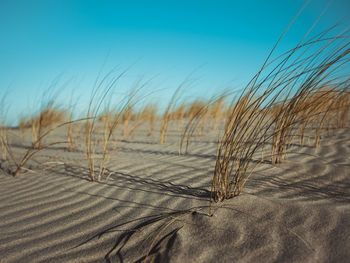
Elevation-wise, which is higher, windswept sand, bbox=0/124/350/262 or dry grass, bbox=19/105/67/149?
dry grass, bbox=19/105/67/149

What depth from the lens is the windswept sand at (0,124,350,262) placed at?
105cm

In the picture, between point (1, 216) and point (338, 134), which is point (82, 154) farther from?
point (338, 134)

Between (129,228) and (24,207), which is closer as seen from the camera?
(129,228)

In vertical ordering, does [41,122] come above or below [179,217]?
above

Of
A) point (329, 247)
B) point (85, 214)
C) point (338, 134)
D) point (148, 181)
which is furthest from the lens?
point (338, 134)

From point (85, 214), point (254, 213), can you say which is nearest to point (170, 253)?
point (254, 213)

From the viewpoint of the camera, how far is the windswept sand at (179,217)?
1.05 meters

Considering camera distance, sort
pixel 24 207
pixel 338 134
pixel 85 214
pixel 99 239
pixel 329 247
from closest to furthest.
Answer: pixel 329 247
pixel 99 239
pixel 85 214
pixel 24 207
pixel 338 134

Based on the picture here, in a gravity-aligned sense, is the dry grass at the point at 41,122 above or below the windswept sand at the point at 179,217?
above

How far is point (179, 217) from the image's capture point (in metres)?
1.28

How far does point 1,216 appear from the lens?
60.8 inches

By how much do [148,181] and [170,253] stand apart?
890mm

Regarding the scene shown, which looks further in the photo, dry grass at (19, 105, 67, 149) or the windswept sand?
dry grass at (19, 105, 67, 149)

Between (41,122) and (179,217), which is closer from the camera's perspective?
(179,217)
